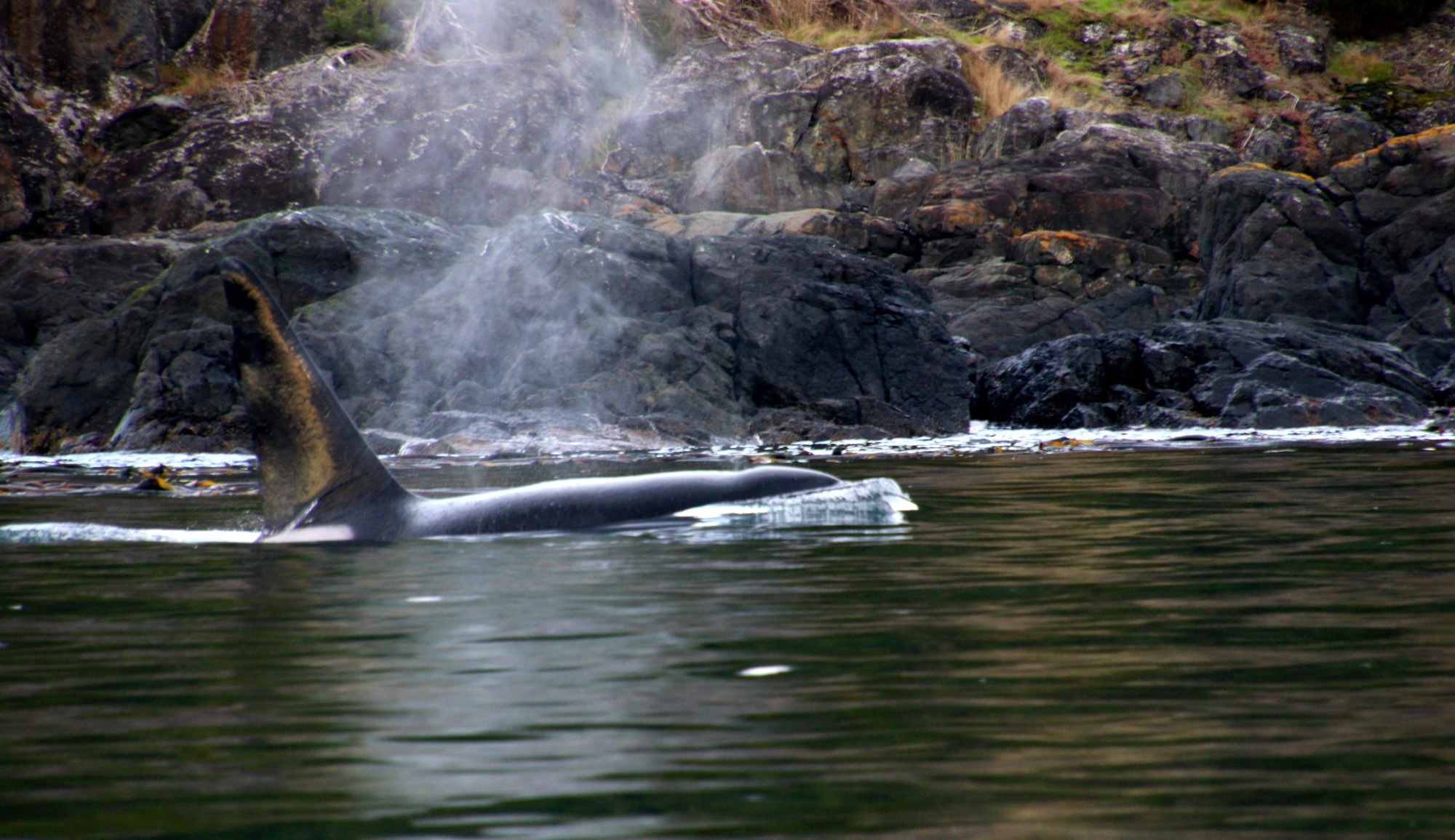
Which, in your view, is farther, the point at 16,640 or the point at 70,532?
the point at 70,532

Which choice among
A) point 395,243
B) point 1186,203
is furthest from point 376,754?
point 1186,203

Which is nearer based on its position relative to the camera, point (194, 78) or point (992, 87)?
point (194, 78)

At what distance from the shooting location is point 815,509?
22.8ft

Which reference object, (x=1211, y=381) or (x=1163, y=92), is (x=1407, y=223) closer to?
(x=1211, y=381)

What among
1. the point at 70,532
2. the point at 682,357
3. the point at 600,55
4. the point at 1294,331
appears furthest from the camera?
the point at 600,55

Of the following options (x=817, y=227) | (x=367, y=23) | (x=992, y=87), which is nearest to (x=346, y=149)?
(x=367, y=23)

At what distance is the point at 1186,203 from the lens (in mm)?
29469

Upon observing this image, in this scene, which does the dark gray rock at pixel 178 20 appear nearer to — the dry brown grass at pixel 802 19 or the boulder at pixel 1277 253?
the dry brown grass at pixel 802 19

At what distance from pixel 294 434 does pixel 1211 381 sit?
49.3ft

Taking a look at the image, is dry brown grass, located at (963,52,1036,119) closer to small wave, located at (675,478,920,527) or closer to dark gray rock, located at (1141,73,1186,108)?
dark gray rock, located at (1141,73,1186,108)

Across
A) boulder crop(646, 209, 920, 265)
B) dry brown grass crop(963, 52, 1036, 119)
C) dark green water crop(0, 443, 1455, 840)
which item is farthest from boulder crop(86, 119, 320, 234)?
dark green water crop(0, 443, 1455, 840)

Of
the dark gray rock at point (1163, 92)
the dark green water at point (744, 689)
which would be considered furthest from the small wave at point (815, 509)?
the dark gray rock at point (1163, 92)

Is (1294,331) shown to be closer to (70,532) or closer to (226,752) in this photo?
(70,532)

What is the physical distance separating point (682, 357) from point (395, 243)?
514 centimetres
